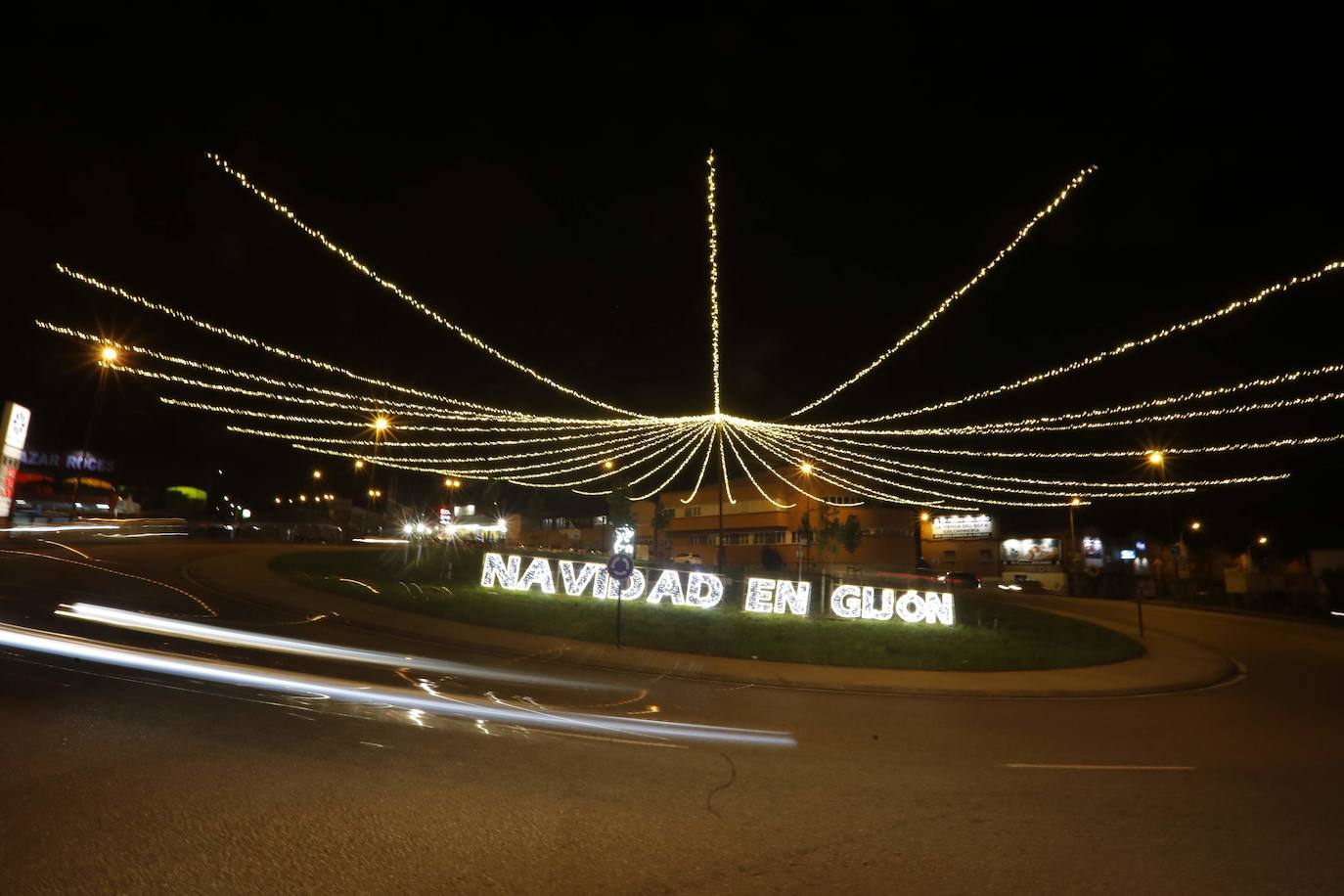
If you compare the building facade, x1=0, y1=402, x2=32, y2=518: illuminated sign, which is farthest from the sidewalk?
the building facade

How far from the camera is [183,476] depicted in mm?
74875

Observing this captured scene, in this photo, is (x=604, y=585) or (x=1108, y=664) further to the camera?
(x=604, y=585)

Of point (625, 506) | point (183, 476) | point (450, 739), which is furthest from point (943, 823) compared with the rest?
point (183, 476)

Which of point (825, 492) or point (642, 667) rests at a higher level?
point (825, 492)

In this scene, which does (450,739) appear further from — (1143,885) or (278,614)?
(278,614)

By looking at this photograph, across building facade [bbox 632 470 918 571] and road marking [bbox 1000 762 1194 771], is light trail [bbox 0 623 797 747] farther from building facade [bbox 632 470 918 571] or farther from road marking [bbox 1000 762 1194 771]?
building facade [bbox 632 470 918 571]

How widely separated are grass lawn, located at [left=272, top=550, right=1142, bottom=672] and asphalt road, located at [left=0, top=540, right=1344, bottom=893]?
5.66m

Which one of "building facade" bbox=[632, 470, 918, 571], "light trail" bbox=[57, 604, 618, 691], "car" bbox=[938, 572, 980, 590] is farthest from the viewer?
"building facade" bbox=[632, 470, 918, 571]

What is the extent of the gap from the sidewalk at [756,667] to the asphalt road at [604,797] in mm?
2654

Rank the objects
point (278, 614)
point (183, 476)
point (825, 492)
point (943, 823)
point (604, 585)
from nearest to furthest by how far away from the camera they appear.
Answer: point (943, 823), point (278, 614), point (604, 585), point (825, 492), point (183, 476)

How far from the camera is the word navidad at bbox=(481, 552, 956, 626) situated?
21.3m

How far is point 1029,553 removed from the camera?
198 ft

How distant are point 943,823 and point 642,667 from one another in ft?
27.8

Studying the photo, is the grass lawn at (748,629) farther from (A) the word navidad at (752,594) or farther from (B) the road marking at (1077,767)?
(B) the road marking at (1077,767)
